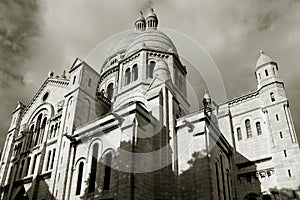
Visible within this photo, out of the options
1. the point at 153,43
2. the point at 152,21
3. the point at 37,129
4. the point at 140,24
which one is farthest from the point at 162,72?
the point at 140,24

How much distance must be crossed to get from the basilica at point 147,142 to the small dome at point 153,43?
589 millimetres

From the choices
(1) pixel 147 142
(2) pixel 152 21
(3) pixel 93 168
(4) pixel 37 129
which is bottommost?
(3) pixel 93 168

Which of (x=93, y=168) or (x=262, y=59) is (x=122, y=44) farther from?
(x=93, y=168)

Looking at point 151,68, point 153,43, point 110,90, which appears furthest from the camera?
point 110,90

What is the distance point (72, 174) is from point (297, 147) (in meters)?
14.7

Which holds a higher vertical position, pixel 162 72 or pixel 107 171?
pixel 162 72

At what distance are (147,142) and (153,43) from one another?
1481 centimetres

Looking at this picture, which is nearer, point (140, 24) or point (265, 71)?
point (265, 71)

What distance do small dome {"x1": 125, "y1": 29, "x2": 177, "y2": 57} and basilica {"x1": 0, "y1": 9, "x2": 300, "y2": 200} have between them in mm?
589

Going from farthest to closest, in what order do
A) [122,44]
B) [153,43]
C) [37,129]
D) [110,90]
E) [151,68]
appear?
1. [122,44]
2. [110,90]
3. [153,43]
4. [151,68]
5. [37,129]

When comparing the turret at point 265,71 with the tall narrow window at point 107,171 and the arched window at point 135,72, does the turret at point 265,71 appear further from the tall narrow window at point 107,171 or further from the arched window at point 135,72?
the tall narrow window at point 107,171

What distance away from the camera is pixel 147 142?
16.0 meters

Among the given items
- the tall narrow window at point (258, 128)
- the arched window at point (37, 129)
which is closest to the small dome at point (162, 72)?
the tall narrow window at point (258, 128)

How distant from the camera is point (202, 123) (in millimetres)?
16469
